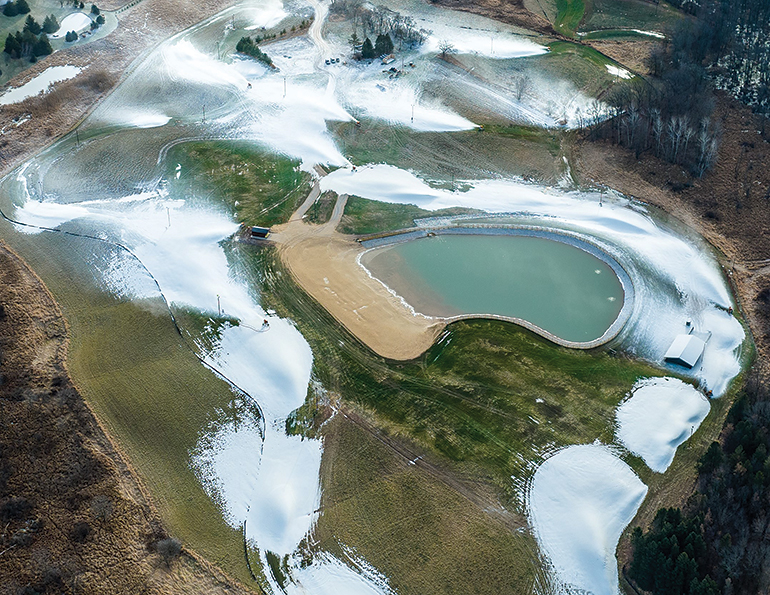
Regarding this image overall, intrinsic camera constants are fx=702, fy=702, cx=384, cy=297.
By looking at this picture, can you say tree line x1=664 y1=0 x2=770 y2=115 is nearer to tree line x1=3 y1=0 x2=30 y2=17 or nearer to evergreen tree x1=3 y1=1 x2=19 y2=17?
tree line x1=3 y1=0 x2=30 y2=17

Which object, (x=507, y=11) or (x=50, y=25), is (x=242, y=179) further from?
(x=507, y=11)

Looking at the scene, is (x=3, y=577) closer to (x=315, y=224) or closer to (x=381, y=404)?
(x=381, y=404)

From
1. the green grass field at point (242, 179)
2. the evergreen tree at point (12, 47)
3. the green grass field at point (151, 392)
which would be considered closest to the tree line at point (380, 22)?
the green grass field at point (242, 179)

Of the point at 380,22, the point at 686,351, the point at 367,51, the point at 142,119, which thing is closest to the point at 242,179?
the point at 142,119

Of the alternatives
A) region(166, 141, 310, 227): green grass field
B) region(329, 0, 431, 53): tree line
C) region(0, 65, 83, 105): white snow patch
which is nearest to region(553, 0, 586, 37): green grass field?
region(329, 0, 431, 53): tree line

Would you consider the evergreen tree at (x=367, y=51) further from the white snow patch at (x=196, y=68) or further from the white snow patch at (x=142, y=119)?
the white snow patch at (x=142, y=119)
